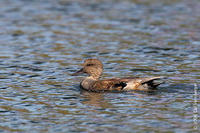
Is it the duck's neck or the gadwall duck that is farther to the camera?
the duck's neck

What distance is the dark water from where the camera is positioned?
10.7 meters

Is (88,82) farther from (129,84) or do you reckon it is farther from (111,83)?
A: (129,84)

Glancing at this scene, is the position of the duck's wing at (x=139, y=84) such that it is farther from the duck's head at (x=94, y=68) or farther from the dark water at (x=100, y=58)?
the duck's head at (x=94, y=68)

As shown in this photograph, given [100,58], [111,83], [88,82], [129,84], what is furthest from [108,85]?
[100,58]

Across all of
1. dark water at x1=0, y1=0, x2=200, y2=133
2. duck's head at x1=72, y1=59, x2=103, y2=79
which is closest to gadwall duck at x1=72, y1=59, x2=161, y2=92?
duck's head at x1=72, y1=59, x2=103, y2=79

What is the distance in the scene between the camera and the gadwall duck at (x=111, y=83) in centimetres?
1339

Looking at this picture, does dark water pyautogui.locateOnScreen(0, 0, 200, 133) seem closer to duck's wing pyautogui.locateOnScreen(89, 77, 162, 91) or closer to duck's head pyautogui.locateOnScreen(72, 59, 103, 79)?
duck's wing pyautogui.locateOnScreen(89, 77, 162, 91)

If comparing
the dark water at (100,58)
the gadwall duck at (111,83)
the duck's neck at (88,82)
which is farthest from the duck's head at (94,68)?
the dark water at (100,58)

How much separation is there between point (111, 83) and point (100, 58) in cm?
437

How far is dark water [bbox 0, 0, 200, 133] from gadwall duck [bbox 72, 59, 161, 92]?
327 millimetres

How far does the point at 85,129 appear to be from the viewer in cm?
1001

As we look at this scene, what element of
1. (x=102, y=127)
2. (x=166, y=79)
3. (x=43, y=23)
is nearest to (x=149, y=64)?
(x=166, y=79)

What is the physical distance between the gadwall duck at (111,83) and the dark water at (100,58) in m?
0.33

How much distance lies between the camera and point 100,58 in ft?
58.9
